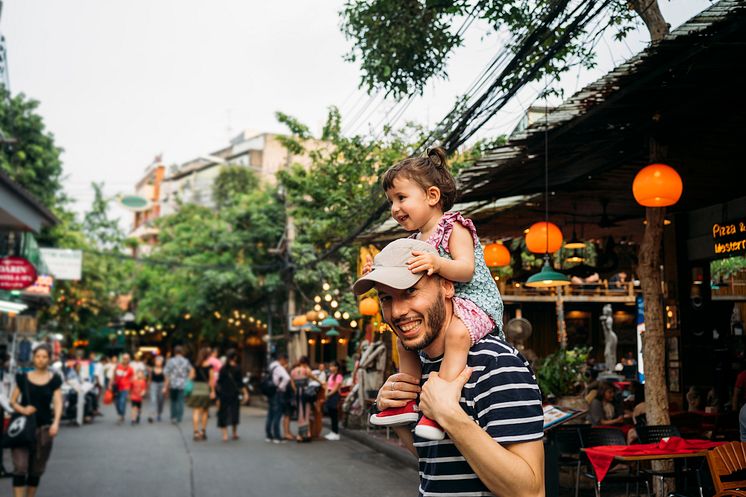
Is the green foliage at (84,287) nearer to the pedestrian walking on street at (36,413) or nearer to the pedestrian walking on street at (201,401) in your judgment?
the pedestrian walking on street at (201,401)

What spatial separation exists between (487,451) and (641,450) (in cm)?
613

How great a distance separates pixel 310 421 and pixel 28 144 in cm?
1540

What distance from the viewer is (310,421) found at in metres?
16.5

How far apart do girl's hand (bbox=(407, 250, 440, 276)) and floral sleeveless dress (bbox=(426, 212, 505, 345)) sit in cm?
16

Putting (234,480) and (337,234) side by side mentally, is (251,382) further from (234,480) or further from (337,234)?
(234,480)

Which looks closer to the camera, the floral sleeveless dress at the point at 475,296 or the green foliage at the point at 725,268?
the floral sleeveless dress at the point at 475,296

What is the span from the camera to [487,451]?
1.90 meters

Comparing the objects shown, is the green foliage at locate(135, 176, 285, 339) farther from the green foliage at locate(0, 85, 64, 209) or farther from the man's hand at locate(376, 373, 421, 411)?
the man's hand at locate(376, 373, 421, 411)

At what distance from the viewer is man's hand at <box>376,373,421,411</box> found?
7.34ft

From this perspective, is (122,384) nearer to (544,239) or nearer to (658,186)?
(544,239)

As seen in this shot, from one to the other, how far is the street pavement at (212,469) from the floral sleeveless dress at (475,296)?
26.0 ft

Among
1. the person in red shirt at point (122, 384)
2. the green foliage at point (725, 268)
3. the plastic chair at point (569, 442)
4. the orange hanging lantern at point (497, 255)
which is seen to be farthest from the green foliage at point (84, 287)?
the plastic chair at point (569, 442)

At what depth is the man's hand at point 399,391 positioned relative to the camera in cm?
224

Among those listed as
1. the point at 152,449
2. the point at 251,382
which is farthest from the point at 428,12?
the point at 251,382
